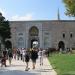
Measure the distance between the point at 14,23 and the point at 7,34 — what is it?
69.1 ft

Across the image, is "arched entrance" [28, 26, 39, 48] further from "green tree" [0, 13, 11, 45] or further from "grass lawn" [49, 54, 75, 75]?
"grass lawn" [49, 54, 75, 75]

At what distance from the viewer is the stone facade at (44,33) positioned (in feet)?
321

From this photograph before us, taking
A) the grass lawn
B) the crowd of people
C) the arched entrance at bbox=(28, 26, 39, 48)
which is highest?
the arched entrance at bbox=(28, 26, 39, 48)

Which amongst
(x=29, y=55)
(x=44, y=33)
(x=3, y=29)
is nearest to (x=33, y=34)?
(x=44, y=33)

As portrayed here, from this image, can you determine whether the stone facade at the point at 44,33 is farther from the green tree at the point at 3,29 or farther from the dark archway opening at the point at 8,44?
the green tree at the point at 3,29

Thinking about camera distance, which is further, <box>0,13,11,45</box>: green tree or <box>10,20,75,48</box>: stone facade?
<box>10,20,75,48</box>: stone facade

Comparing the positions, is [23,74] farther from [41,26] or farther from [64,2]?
[41,26]

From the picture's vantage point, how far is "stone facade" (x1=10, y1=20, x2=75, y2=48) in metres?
98.0

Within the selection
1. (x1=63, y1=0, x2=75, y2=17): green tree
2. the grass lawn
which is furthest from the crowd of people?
(x1=63, y1=0, x2=75, y2=17): green tree

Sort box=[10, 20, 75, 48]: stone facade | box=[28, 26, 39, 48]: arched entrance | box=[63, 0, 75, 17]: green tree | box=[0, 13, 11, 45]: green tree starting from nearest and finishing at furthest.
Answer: box=[63, 0, 75, 17]: green tree → box=[0, 13, 11, 45]: green tree → box=[10, 20, 75, 48]: stone facade → box=[28, 26, 39, 48]: arched entrance

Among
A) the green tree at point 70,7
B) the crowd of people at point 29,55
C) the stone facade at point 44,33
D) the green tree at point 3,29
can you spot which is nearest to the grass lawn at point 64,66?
the crowd of people at point 29,55

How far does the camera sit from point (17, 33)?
100 metres

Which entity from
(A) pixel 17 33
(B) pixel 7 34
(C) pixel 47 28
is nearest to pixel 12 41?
(A) pixel 17 33

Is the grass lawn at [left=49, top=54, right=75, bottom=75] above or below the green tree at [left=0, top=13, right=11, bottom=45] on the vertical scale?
below
